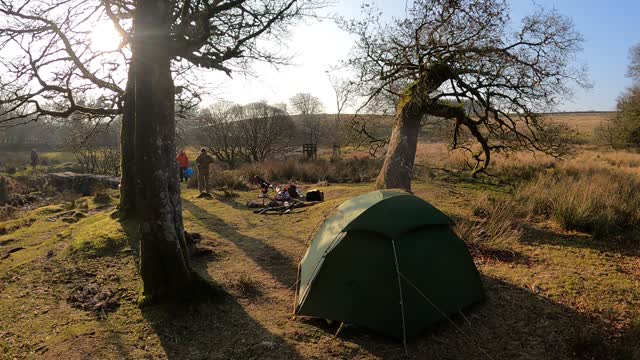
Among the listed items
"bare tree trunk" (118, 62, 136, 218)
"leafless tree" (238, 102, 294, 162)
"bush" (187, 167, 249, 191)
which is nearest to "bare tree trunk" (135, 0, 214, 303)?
"bare tree trunk" (118, 62, 136, 218)

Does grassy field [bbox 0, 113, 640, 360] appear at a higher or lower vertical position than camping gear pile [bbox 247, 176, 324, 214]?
lower

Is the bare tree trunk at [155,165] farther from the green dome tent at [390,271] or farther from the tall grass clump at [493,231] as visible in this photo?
the tall grass clump at [493,231]

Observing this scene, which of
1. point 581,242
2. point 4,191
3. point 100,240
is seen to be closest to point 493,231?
point 581,242

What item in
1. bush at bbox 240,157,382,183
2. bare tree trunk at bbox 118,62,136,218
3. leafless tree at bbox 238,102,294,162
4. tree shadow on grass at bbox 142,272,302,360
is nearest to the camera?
tree shadow on grass at bbox 142,272,302,360

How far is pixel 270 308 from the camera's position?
19.1 feet

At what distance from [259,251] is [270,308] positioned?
106 inches

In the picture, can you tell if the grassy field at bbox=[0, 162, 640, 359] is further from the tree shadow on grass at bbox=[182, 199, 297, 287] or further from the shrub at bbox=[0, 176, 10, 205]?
the shrub at bbox=[0, 176, 10, 205]

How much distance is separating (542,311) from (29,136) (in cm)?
5665

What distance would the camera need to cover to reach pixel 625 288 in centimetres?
612

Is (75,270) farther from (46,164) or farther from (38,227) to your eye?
(46,164)

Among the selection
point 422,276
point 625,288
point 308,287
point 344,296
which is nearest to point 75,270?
point 308,287

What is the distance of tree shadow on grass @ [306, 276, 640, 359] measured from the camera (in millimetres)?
4518

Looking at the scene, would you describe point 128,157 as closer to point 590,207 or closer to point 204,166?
point 204,166

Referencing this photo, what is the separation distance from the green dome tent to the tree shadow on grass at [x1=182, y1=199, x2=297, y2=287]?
1354 millimetres
